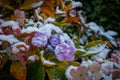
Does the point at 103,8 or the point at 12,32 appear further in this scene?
the point at 103,8

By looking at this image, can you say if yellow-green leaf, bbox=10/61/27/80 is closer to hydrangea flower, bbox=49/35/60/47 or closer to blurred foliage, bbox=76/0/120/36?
hydrangea flower, bbox=49/35/60/47

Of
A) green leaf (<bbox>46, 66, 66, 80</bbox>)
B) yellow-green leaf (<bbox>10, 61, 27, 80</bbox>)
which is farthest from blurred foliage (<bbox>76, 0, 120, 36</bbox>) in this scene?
yellow-green leaf (<bbox>10, 61, 27, 80</bbox>)

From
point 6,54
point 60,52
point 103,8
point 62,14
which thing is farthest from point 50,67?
point 103,8

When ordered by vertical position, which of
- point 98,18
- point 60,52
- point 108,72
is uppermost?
point 60,52

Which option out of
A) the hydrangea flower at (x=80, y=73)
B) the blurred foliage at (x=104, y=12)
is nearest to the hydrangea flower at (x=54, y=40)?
the hydrangea flower at (x=80, y=73)

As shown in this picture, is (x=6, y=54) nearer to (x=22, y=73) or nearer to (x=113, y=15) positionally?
(x=22, y=73)

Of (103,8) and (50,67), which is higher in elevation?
(50,67)
